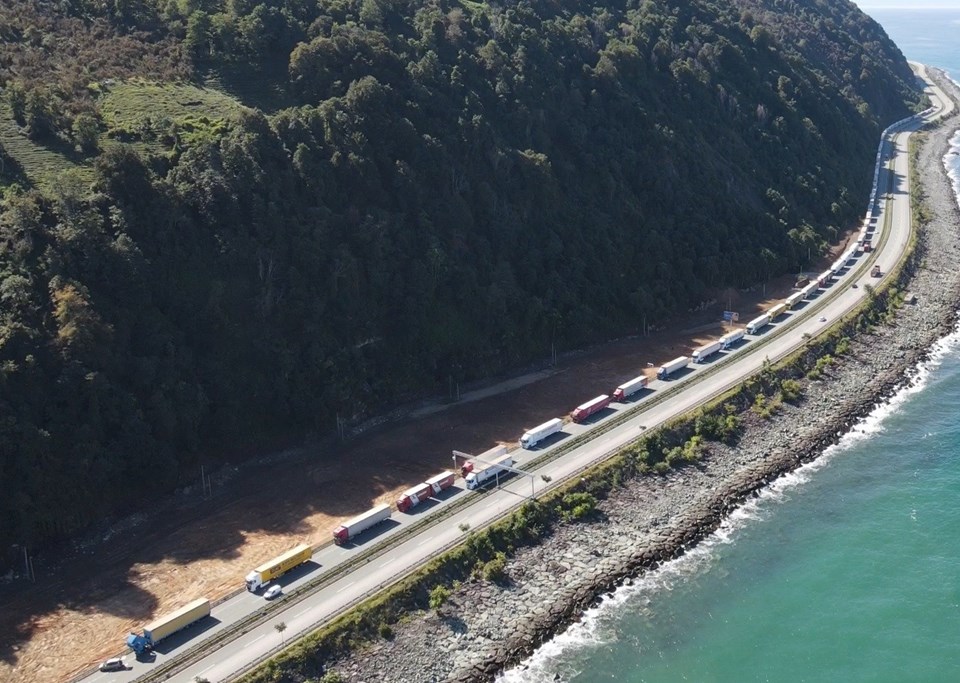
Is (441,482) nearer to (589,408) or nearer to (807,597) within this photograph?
(589,408)

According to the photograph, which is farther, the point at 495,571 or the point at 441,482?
the point at 441,482

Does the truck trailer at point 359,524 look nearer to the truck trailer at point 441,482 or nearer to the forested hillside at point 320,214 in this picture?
the truck trailer at point 441,482

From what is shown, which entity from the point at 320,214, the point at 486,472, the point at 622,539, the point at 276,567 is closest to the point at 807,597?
the point at 622,539

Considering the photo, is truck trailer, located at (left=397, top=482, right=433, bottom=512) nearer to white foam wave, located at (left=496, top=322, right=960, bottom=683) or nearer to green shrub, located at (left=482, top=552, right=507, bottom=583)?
green shrub, located at (left=482, top=552, right=507, bottom=583)

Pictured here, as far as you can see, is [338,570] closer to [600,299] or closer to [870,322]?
[600,299]

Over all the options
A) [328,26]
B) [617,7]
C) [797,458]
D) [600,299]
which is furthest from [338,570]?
[617,7]

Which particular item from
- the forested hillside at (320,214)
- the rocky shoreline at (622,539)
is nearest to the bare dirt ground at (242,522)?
the forested hillside at (320,214)

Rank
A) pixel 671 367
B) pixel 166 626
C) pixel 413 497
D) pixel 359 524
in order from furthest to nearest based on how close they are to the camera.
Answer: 1. pixel 671 367
2. pixel 413 497
3. pixel 359 524
4. pixel 166 626
